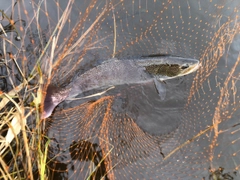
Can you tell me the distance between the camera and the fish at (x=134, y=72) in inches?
168

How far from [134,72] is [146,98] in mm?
387

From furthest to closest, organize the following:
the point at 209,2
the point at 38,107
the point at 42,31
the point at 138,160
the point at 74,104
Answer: the point at 209,2 → the point at 42,31 → the point at 74,104 → the point at 138,160 → the point at 38,107

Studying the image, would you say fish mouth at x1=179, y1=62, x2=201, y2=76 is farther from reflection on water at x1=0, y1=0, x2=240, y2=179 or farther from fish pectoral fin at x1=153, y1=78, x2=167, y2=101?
fish pectoral fin at x1=153, y1=78, x2=167, y2=101

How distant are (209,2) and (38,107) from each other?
312cm

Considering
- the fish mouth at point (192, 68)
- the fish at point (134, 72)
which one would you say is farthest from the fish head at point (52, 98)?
the fish mouth at point (192, 68)

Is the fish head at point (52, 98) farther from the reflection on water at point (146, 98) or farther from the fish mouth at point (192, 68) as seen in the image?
the fish mouth at point (192, 68)

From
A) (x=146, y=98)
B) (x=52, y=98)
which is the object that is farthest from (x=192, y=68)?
(x=52, y=98)

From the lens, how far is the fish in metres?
4.26

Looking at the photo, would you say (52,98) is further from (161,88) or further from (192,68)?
(192,68)

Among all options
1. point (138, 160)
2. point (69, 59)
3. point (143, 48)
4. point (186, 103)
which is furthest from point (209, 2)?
point (138, 160)

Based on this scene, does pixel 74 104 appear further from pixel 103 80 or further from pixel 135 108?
pixel 135 108

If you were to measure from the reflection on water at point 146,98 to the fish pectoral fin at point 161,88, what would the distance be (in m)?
0.09

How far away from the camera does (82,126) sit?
161 inches

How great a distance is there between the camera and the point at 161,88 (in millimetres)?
4555
